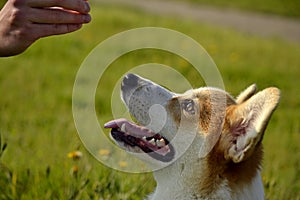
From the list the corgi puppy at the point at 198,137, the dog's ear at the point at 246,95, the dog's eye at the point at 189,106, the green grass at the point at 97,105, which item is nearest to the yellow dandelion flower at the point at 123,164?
the green grass at the point at 97,105

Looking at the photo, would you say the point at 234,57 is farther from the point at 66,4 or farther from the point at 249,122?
the point at 66,4

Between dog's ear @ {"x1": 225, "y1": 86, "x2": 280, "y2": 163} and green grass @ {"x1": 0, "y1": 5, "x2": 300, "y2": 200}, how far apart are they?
111 centimetres

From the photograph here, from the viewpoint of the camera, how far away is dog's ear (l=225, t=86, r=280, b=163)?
9.50ft

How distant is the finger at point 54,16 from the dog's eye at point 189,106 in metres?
0.98

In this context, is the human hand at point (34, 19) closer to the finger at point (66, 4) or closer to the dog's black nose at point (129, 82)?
the finger at point (66, 4)

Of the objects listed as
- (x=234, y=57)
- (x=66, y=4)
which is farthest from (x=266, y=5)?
(x=66, y=4)

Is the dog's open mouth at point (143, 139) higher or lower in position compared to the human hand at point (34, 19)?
lower

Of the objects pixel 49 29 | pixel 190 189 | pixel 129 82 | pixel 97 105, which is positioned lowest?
pixel 97 105

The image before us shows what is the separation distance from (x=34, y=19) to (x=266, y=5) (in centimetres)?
1857

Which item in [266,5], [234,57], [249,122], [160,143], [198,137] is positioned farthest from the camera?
[266,5]

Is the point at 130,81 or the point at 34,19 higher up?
the point at 34,19

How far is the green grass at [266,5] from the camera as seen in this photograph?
779 inches

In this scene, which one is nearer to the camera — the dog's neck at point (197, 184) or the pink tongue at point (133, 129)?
the dog's neck at point (197, 184)

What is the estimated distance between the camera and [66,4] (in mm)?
2828
